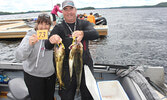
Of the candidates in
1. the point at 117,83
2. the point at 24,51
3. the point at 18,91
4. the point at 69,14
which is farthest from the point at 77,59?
the point at 18,91

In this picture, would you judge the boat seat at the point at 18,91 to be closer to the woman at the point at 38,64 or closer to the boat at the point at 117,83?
the boat at the point at 117,83

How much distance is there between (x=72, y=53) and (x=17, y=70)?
3112mm

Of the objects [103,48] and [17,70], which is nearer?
[17,70]

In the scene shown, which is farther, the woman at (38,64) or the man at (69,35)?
the woman at (38,64)

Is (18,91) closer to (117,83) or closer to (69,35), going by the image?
(69,35)

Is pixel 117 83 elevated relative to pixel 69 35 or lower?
lower

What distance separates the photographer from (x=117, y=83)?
2.88 m

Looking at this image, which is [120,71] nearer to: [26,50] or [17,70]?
[26,50]

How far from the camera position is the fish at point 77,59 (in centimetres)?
199

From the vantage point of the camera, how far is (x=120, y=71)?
373 centimetres

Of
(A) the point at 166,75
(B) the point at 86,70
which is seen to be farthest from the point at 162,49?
(B) the point at 86,70

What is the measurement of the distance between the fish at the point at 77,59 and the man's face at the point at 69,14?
53 centimetres

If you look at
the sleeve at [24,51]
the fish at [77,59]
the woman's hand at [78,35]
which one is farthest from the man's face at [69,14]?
the sleeve at [24,51]

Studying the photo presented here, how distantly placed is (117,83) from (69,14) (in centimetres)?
184
